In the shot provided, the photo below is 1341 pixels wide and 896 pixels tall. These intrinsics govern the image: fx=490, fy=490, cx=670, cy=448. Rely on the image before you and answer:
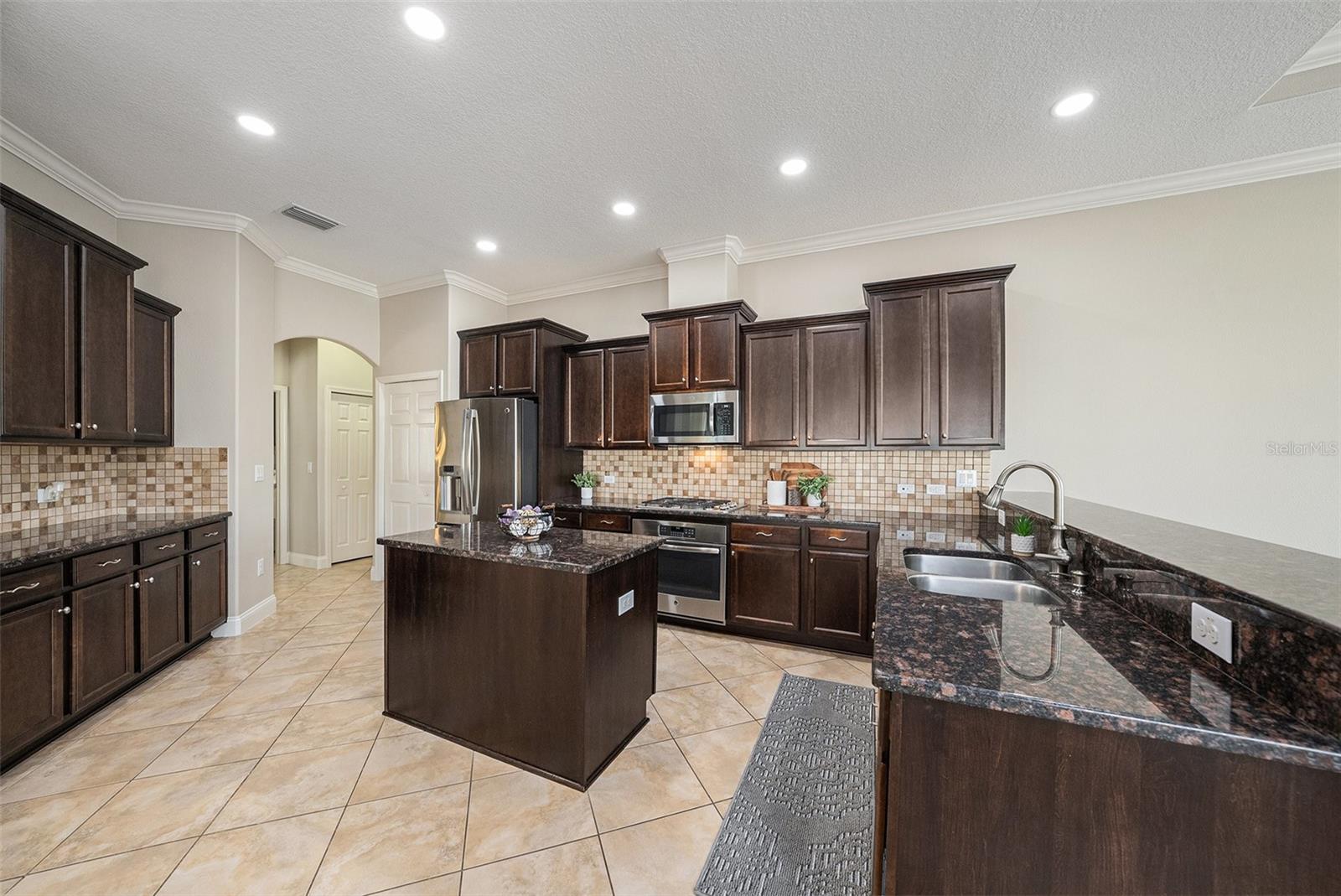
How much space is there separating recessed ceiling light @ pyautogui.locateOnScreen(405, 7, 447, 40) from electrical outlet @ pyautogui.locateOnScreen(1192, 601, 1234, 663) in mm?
2955

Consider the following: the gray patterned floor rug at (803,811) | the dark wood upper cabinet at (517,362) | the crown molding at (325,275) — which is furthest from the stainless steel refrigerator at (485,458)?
the gray patterned floor rug at (803,811)

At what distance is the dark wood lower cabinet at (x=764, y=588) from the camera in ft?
11.2

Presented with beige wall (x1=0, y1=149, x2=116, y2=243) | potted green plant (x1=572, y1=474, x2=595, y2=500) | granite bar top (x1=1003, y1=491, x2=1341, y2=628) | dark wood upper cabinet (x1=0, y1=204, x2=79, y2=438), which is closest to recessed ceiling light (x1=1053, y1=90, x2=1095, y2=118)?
granite bar top (x1=1003, y1=491, x2=1341, y2=628)

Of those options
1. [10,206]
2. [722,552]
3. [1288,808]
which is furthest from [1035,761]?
[10,206]

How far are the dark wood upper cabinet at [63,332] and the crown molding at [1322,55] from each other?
5.76 meters

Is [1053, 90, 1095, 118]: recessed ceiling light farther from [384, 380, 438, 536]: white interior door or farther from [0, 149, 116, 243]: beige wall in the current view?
[0, 149, 116, 243]: beige wall

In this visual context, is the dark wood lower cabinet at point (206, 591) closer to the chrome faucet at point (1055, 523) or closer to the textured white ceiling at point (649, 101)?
the textured white ceiling at point (649, 101)

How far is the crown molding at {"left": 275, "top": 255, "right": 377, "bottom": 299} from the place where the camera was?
168 inches

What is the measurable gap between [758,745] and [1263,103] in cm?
392

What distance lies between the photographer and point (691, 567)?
369 cm

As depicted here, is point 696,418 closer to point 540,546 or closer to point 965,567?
point 540,546

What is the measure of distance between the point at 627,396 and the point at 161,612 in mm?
3307

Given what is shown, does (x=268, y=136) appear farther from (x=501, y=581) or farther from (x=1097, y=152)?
(x=1097, y=152)

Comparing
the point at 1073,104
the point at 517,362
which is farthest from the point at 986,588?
the point at 517,362
